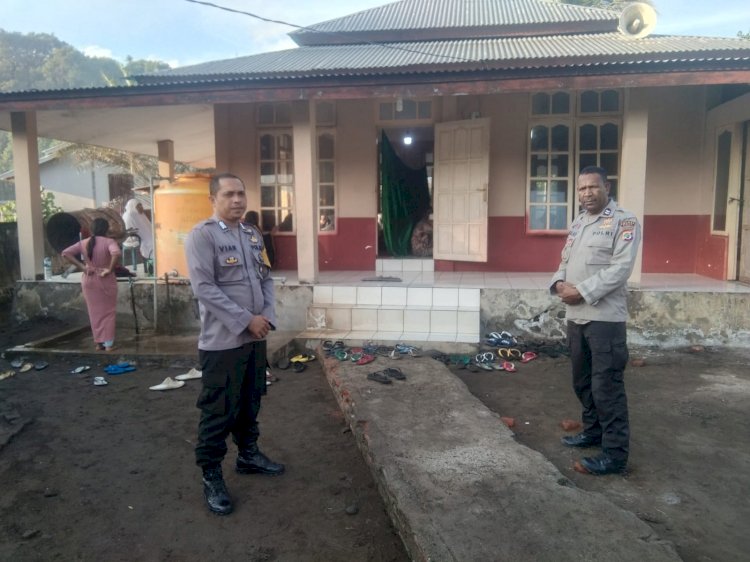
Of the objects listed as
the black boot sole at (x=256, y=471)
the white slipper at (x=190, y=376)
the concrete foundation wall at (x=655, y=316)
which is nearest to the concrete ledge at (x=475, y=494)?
the black boot sole at (x=256, y=471)

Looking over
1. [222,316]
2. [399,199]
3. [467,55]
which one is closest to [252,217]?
[399,199]

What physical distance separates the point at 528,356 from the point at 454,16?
23.1 feet

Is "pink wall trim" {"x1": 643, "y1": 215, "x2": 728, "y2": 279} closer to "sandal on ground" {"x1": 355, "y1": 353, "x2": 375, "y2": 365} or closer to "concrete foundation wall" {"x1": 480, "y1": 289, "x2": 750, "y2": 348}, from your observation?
"concrete foundation wall" {"x1": 480, "y1": 289, "x2": 750, "y2": 348}

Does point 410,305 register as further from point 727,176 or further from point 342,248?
point 727,176

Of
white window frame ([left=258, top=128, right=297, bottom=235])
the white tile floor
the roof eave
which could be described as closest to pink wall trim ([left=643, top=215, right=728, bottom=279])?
the white tile floor

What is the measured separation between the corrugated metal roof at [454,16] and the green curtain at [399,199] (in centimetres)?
238

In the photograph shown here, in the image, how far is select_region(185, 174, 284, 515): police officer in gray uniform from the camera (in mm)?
2947

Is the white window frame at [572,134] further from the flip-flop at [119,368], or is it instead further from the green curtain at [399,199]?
the flip-flop at [119,368]

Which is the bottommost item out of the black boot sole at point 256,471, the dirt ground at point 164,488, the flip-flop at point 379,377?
the dirt ground at point 164,488

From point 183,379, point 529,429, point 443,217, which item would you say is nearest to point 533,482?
point 529,429

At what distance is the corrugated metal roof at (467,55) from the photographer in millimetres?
6582

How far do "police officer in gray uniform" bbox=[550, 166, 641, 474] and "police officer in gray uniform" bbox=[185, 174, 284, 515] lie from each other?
1843mm

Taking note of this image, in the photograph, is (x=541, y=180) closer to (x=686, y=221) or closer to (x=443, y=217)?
(x=443, y=217)

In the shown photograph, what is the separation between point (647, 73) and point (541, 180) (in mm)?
2535
